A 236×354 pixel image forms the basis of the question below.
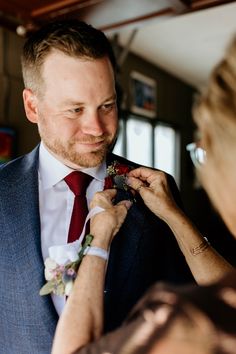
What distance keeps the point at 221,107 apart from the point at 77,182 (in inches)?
27.0

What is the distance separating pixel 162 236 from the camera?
1381 mm

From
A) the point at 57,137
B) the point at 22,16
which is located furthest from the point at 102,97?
the point at 22,16

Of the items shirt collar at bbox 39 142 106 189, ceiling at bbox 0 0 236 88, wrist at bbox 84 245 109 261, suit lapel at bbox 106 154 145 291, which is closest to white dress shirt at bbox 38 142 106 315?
shirt collar at bbox 39 142 106 189

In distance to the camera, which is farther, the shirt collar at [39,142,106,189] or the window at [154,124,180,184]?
the window at [154,124,180,184]

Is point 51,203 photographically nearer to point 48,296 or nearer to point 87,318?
point 48,296

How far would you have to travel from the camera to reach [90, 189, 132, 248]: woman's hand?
43.3 inches

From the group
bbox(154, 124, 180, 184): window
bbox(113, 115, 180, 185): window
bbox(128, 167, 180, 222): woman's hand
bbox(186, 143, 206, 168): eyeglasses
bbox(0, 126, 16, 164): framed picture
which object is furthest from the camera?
bbox(154, 124, 180, 184): window

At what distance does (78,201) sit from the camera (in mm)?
1332

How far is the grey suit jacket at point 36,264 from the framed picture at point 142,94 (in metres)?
5.16

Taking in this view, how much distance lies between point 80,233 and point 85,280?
266 millimetres

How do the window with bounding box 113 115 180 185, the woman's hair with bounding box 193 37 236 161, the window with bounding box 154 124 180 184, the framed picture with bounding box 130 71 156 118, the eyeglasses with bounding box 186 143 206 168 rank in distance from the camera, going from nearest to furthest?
the woman's hair with bounding box 193 37 236 161
the eyeglasses with bounding box 186 143 206 168
the window with bounding box 113 115 180 185
the framed picture with bounding box 130 71 156 118
the window with bounding box 154 124 180 184

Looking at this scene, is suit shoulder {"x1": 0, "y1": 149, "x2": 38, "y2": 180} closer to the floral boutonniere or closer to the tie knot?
the tie knot

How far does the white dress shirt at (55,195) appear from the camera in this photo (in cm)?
131

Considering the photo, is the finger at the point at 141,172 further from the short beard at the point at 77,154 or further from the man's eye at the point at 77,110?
the man's eye at the point at 77,110
